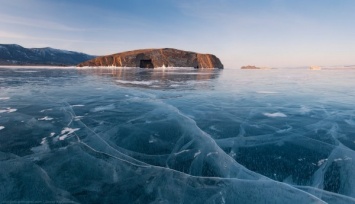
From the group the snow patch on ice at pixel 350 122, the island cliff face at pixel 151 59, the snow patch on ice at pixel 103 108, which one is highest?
the island cliff face at pixel 151 59

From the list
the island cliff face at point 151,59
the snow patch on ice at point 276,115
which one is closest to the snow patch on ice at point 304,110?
the snow patch on ice at point 276,115

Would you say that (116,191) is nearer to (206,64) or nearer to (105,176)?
(105,176)

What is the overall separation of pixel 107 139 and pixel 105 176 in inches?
72.7

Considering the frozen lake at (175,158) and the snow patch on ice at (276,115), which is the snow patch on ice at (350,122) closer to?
the frozen lake at (175,158)

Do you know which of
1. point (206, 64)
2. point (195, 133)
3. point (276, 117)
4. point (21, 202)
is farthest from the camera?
point (206, 64)

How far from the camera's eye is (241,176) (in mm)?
4184

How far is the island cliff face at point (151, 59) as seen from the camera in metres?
130

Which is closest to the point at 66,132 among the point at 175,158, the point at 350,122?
the point at 175,158

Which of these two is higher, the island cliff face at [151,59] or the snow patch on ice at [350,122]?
the island cliff face at [151,59]

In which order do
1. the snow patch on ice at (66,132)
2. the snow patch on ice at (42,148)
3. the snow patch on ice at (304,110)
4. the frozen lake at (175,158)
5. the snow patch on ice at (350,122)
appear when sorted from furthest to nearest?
the snow patch on ice at (304,110), the snow patch on ice at (350,122), the snow patch on ice at (66,132), the snow patch on ice at (42,148), the frozen lake at (175,158)

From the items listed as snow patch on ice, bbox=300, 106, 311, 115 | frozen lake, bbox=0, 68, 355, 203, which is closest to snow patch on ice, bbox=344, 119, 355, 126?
frozen lake, bbox=0, 68, 355, 203

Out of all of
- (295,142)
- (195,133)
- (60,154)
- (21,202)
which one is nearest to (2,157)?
(60,154)

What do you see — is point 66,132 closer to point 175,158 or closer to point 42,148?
point 42,148

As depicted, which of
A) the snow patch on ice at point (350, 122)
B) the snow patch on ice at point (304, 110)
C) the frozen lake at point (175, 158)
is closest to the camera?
the frozen lake at point (175, 158)
